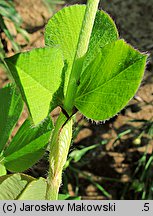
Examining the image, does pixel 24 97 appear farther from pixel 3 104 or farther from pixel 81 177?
pixel 81 177

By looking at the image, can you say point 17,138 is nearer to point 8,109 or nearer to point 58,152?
point 8,109

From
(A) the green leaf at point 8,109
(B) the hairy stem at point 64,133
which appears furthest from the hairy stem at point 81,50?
(A) the green leaf at point 8,109

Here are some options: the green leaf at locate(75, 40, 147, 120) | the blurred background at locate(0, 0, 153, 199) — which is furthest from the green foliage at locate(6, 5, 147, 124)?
the blurred background at locate(0, 0, 153, 199)

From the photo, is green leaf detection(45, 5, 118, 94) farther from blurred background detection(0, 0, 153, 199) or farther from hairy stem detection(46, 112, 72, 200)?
blurred background detection(0, 0, 153, 199)

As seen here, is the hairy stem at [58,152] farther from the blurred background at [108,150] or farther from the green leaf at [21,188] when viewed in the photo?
the blurred background at [108,150]

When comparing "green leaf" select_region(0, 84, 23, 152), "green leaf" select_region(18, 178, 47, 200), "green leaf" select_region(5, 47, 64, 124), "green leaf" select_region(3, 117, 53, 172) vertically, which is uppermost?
"green leaf" select_region(5, 47, 64, 124)

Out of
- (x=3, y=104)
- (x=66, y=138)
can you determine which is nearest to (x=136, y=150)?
(x=3, y=104)
